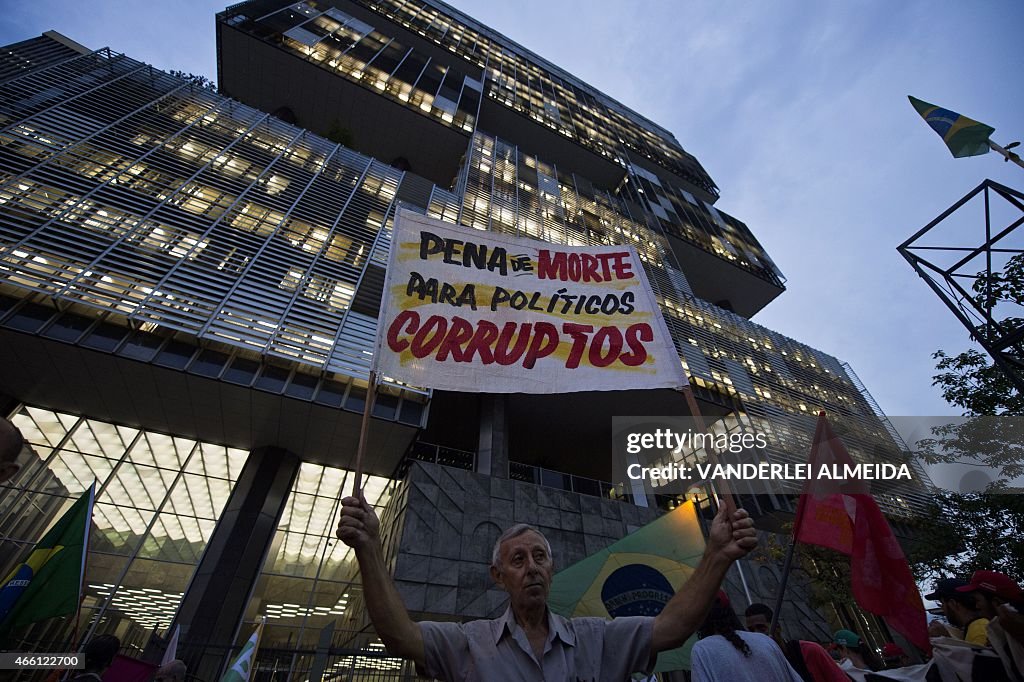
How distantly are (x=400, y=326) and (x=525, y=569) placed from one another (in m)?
2.29

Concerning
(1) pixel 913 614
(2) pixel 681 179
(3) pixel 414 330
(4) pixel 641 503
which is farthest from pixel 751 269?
(3) pixel 414 330

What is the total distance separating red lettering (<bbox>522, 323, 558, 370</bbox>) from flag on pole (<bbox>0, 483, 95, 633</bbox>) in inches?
214

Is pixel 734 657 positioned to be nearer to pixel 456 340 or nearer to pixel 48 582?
pixel 456 340

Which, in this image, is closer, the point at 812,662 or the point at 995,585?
the point at 995,585

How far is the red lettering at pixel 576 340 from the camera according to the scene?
4.28 m

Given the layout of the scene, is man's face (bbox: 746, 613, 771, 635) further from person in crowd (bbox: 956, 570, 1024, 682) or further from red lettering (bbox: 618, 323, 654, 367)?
red lettering (bbox: 618, 323, 654, 367)

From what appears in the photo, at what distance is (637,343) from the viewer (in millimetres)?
4359

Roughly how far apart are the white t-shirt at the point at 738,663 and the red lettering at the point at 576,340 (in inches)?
90.9

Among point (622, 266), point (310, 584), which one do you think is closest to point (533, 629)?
point (622, 266)

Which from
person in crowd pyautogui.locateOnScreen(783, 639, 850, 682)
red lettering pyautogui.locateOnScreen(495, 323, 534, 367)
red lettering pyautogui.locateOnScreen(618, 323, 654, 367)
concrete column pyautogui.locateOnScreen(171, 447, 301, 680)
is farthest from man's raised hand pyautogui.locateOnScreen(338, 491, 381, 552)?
concrete column pyautogui.locateOnScreen(171, 447, 301, 680)

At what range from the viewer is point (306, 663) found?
12.0m

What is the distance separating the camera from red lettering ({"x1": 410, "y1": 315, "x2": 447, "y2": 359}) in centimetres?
396

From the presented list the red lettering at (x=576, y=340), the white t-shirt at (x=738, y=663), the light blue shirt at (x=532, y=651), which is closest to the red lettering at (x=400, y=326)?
the red lettering at (x=576, y=340)

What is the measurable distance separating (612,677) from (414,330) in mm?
2835
